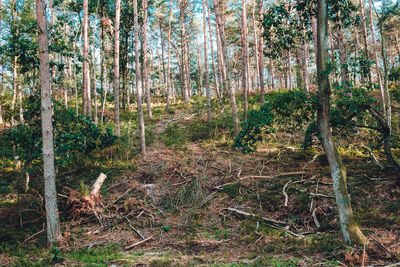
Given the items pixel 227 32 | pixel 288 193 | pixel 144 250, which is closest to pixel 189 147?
pixel 288 193

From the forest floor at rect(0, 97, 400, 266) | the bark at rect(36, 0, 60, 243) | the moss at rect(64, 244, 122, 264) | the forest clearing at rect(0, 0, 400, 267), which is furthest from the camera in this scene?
the bark at rect(36, 0, 60, 243)

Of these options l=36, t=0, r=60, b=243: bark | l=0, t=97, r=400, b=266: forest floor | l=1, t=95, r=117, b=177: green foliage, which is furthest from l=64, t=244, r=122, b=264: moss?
l=1, t=95, r=117, b=177: green foliage

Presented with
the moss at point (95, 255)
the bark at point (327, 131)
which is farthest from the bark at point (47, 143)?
the bark at point (327, 131)

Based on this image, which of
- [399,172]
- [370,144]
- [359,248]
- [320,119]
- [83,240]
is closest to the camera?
[359,248]

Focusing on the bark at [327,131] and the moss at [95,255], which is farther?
the bark at [327,131]

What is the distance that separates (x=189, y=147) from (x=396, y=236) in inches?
342

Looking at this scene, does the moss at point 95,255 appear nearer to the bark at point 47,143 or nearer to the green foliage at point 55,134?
the bark at point 47,143

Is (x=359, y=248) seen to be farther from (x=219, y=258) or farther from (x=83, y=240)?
(x=83, y=240)

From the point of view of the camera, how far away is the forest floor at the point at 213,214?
5070 mm

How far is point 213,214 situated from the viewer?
24.3 ft

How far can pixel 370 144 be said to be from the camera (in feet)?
30.0

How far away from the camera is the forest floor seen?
5.07m

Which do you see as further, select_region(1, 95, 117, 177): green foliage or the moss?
select_region(1, 95, 117, 177): green foliage

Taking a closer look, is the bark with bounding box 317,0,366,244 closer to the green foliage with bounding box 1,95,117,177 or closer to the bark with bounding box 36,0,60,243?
the bark with bounding box 36,0,60,243
